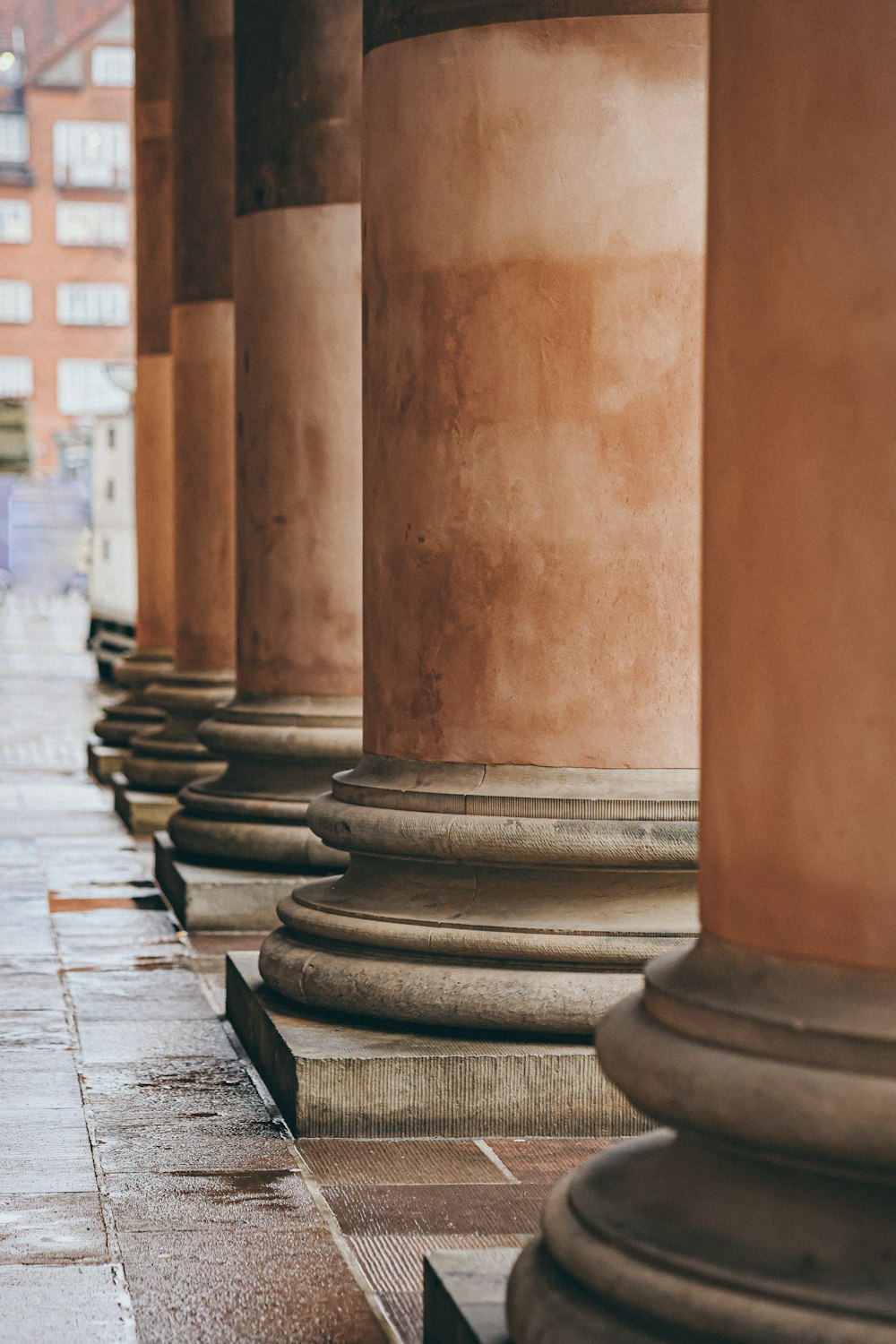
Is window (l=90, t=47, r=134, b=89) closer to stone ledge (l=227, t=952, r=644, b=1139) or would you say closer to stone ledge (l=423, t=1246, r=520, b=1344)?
stone ledge (l=227, t=952, r=644, b=1139)

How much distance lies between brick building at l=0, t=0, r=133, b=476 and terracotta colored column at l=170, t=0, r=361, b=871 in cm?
8054

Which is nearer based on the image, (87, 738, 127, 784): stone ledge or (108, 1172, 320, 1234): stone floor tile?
(108, 1172, 320, 1234): stone floor tile

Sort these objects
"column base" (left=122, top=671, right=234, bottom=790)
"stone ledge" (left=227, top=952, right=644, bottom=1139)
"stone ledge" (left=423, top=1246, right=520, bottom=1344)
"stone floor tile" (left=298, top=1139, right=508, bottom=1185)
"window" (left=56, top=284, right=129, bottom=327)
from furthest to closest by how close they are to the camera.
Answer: "window" (left=56, top=284, right=129, bottom=327), "column base" (left=122, top=671, right=234, bottom=790), "stone ledge" (left=227, top=952, right=644, bottom=1139), "stone floor tile" (left=298, top=1139, right=508, bottom=1185), "stone ledge" (left=423, top=1246, right=520, bottom=1344)

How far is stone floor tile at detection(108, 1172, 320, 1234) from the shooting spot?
4785 mm

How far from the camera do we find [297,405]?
29.0 ft

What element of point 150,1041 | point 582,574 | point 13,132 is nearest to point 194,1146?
point 150,1041

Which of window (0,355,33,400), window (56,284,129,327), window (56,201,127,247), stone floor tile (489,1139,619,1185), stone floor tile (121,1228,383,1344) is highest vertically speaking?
window (56,201,127,247)

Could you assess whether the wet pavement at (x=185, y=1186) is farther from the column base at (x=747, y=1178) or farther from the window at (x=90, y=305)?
the window at (x=90, y=305)

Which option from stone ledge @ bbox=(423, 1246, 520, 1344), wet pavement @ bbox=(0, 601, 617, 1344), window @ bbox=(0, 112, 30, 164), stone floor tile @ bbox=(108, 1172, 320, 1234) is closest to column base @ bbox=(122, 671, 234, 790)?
wet pavement @ bbox=(0, 601, 617, 1344)

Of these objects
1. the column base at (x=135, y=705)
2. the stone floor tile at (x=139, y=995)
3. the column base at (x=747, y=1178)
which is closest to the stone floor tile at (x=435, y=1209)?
the column base at (x=747, y=1178)

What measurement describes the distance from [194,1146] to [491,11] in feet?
10.4

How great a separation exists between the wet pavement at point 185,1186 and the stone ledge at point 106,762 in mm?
7807

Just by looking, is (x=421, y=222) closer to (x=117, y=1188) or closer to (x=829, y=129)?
(x=117, y=1188)

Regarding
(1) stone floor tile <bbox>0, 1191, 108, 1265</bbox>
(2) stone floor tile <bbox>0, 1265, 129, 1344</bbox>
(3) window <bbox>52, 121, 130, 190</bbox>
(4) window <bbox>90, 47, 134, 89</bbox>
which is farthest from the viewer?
(4) window <bbox>90, 47, 134, 89</bbox>
